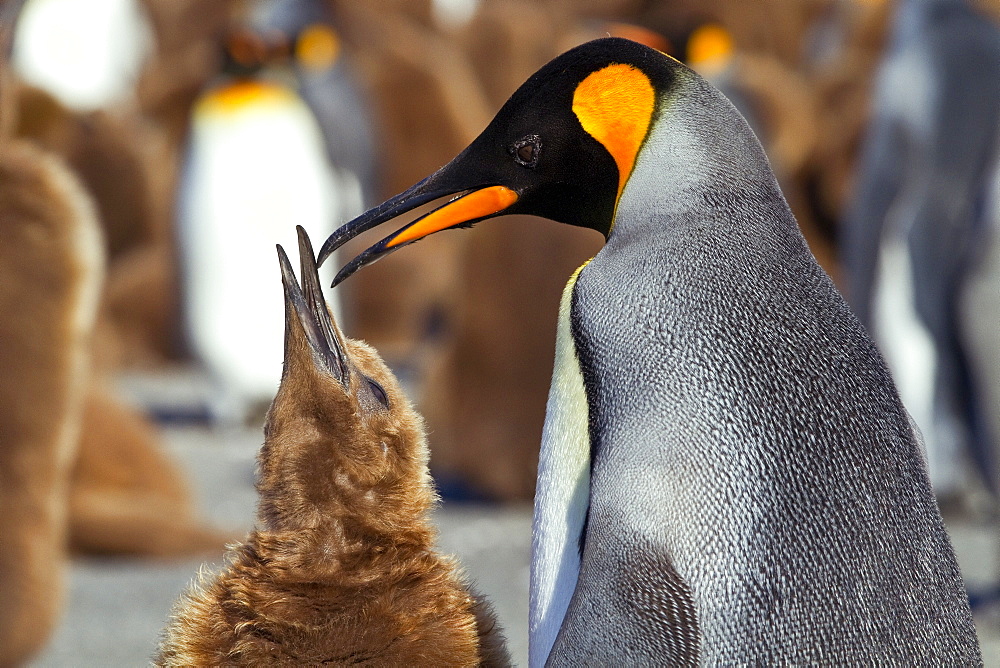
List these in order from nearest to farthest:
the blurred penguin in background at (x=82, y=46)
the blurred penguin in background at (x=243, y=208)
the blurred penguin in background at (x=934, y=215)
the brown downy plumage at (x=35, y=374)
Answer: the brown downy plumage at (x=35, y=374) → the blurred penguin in background at (x=934, y=215) → the blurred penguin in background at (x=243, y=208) → the blurred penguin in background at (x=82, y=46)

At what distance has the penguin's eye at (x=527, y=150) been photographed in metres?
1.33

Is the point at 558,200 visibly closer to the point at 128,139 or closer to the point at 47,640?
the point at 47,640

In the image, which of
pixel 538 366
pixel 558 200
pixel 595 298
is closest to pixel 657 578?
pixel 595 298

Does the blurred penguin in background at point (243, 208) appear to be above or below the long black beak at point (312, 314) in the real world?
above

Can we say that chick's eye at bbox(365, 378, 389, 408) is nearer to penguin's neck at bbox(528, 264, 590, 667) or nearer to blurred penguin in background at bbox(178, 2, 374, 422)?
penguin's neck at bbox(528, 264, 590, 667)

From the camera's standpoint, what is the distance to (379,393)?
132 cm

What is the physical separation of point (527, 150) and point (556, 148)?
0.03m

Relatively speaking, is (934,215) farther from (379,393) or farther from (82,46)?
(82,46)

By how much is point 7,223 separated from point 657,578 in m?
1.39

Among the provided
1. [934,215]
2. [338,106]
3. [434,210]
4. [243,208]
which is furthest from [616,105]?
[338,106]

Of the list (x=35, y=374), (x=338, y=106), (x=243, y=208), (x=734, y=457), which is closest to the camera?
(x=734, y=457)

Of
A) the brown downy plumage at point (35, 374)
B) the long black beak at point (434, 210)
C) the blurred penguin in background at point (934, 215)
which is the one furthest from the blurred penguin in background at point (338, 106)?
the long black beak at point (434, 210)

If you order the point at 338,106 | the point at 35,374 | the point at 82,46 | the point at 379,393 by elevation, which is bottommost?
the point at 379,393

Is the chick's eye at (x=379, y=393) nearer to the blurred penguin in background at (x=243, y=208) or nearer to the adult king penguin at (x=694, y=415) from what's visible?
the adult king penguin at (x=694, y=415)
